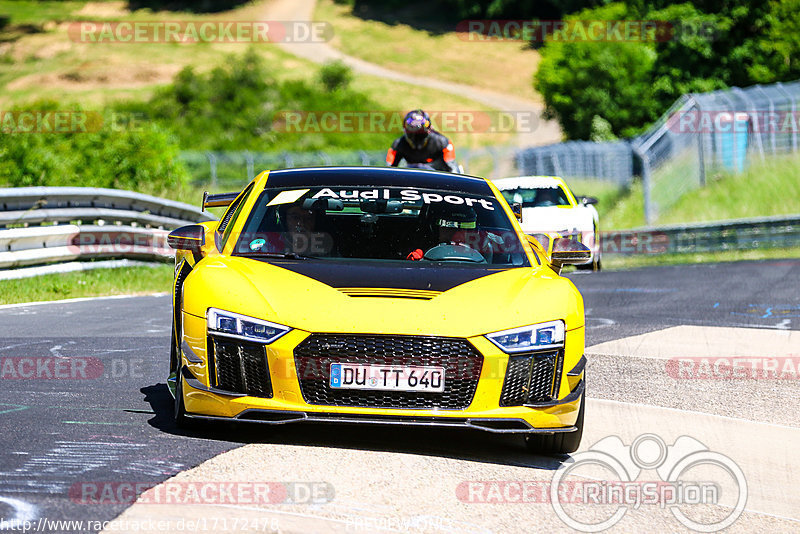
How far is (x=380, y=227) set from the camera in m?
7.43

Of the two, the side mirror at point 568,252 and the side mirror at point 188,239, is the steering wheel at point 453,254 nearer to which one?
the side mirror at point 568,252

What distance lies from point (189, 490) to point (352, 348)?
1139mm

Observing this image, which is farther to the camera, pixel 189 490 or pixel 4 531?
pixel 189 490

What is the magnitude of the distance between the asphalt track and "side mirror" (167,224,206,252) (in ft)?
2.95

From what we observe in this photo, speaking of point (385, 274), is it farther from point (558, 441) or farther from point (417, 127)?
point (417, 127)

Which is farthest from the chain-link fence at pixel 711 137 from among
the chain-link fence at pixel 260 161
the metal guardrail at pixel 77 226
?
the metal guardrail at pixel 77 226

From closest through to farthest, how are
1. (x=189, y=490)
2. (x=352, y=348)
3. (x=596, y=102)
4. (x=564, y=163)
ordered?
1. (x=189, y=490)
2. (x=352, y=348)
3. (x=564, y=163)
4. (x=596, y=102)

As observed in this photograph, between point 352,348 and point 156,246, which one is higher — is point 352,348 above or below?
above

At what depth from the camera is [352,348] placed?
6.11 metres

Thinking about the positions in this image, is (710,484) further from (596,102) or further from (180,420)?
(596,102)

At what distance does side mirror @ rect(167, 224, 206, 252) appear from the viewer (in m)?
7.21

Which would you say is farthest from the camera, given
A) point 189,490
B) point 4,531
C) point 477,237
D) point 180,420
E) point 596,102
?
point 596,102

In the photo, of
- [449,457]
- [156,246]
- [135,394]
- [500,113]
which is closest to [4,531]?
[449,457]

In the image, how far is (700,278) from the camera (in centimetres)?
1950
